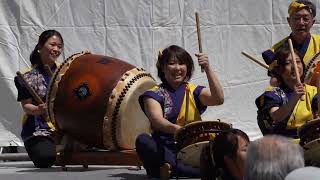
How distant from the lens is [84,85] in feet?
14.4

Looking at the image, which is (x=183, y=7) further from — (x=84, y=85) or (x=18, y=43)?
(x=84, y=85)

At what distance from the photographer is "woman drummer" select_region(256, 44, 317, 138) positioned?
3.47m

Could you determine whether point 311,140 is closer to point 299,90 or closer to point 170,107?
point 299,90

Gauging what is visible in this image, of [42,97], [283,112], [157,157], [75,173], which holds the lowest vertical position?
[75,173]

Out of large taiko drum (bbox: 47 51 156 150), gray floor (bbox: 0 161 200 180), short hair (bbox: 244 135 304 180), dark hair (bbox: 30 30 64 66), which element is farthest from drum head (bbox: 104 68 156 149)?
short hair (bbox: 244 135 304 180)

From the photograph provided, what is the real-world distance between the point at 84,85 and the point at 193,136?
3.47 feet

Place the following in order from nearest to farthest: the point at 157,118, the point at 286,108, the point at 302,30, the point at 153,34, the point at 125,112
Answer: the point at 286,108
the point at 157,118
the point at 302,30
the point at 125,112
the point at 153,34

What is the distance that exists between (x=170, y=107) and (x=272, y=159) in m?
1.93

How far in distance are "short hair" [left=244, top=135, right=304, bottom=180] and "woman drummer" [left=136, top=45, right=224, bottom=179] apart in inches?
70.5

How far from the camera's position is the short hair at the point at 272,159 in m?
1.82

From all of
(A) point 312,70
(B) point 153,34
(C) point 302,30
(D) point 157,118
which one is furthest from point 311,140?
(B) point 153,34

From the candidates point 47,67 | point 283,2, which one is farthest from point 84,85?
point 283,2

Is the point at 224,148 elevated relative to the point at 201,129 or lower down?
elevated

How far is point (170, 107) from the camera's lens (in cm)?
375
